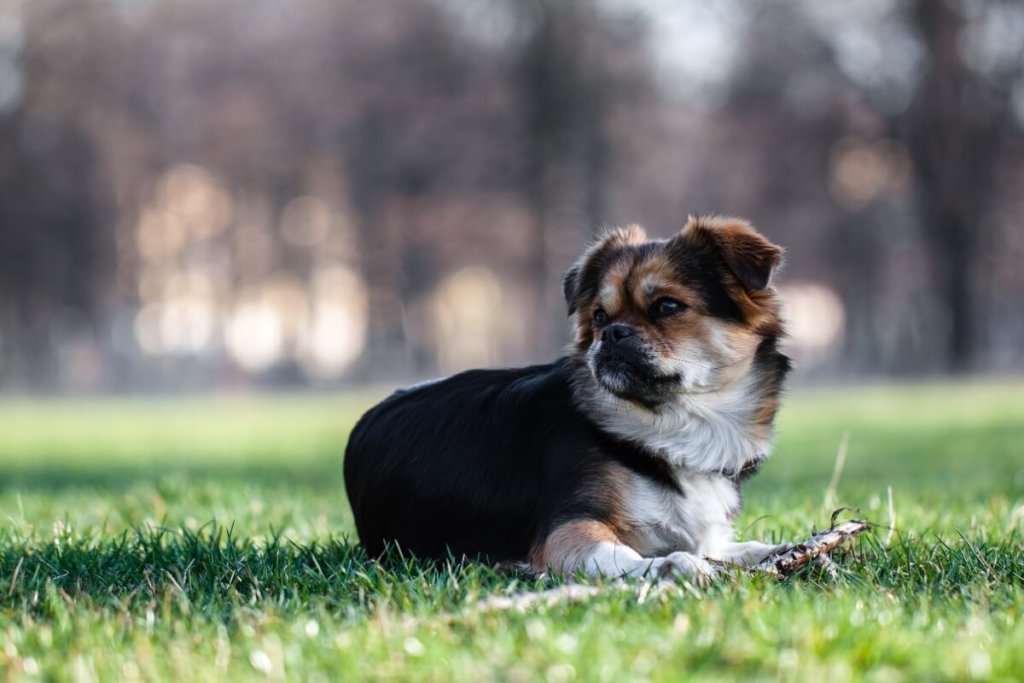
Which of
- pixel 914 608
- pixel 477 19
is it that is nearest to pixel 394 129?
pixel 477 19

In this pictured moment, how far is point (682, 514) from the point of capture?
5.25 meters

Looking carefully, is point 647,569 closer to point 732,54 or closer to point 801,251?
point 732,54

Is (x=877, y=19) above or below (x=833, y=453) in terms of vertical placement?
above

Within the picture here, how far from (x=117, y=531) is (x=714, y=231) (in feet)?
12.3

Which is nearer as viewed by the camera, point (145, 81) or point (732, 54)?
point (732, 54)

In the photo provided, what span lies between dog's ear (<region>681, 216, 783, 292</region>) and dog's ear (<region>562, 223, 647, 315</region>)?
410 millimetres

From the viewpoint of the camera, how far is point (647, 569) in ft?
15.2

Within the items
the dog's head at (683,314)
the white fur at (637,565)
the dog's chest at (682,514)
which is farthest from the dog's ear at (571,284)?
the white fur at (637,565)

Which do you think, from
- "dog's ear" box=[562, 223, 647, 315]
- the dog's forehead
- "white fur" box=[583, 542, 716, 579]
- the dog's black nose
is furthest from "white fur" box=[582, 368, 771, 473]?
"dog's ear" box=[562, 223, 647, 315]

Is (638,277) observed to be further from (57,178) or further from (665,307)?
(57,178)

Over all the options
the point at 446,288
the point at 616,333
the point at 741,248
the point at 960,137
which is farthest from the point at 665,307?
the point at 446,288

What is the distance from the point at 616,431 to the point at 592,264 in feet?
3.81

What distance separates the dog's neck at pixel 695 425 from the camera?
210 inches

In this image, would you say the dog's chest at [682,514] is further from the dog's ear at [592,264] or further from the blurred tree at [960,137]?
the blurred tree at [960,137]
